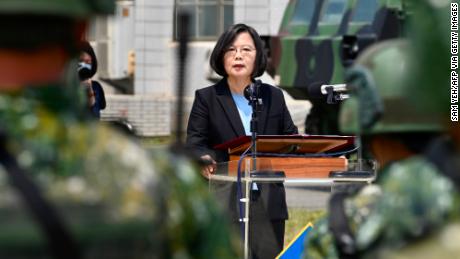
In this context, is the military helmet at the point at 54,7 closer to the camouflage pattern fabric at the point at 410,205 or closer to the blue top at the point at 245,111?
the camouflage pattern fabric at the point at 410,205

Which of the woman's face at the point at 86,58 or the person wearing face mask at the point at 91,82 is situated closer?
the person wearing face mask at the point at 91,82

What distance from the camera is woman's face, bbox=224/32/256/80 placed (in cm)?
897

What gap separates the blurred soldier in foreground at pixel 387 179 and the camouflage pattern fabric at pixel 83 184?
54 cm

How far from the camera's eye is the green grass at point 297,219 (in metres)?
9.91

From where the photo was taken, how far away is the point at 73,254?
9.97ft

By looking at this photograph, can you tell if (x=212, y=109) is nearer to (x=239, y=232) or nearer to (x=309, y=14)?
(x=239, y=232)

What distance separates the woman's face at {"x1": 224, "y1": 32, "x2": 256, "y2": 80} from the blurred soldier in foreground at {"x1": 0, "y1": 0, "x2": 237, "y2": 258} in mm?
5719

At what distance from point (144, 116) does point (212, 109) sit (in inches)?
767

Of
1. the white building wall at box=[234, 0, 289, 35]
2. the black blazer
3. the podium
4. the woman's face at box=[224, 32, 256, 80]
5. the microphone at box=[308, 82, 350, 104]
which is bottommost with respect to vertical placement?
the white building wall at box=[234, 0, 289, 35]

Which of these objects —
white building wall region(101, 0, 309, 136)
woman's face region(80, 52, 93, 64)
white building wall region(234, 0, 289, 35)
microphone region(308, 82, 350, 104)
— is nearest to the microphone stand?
microphone region(308, 82, 350, 104)

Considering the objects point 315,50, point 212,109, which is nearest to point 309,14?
point 315,50

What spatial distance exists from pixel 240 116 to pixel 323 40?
29.0ft

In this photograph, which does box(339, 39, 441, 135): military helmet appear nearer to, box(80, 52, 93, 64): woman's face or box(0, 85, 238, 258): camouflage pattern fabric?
box(0, 85, 238, 258): camouflage pattern fabric

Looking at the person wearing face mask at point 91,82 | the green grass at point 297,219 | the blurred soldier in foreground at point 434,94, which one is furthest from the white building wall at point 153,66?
the blurred soldier in foreground at point 434,94
